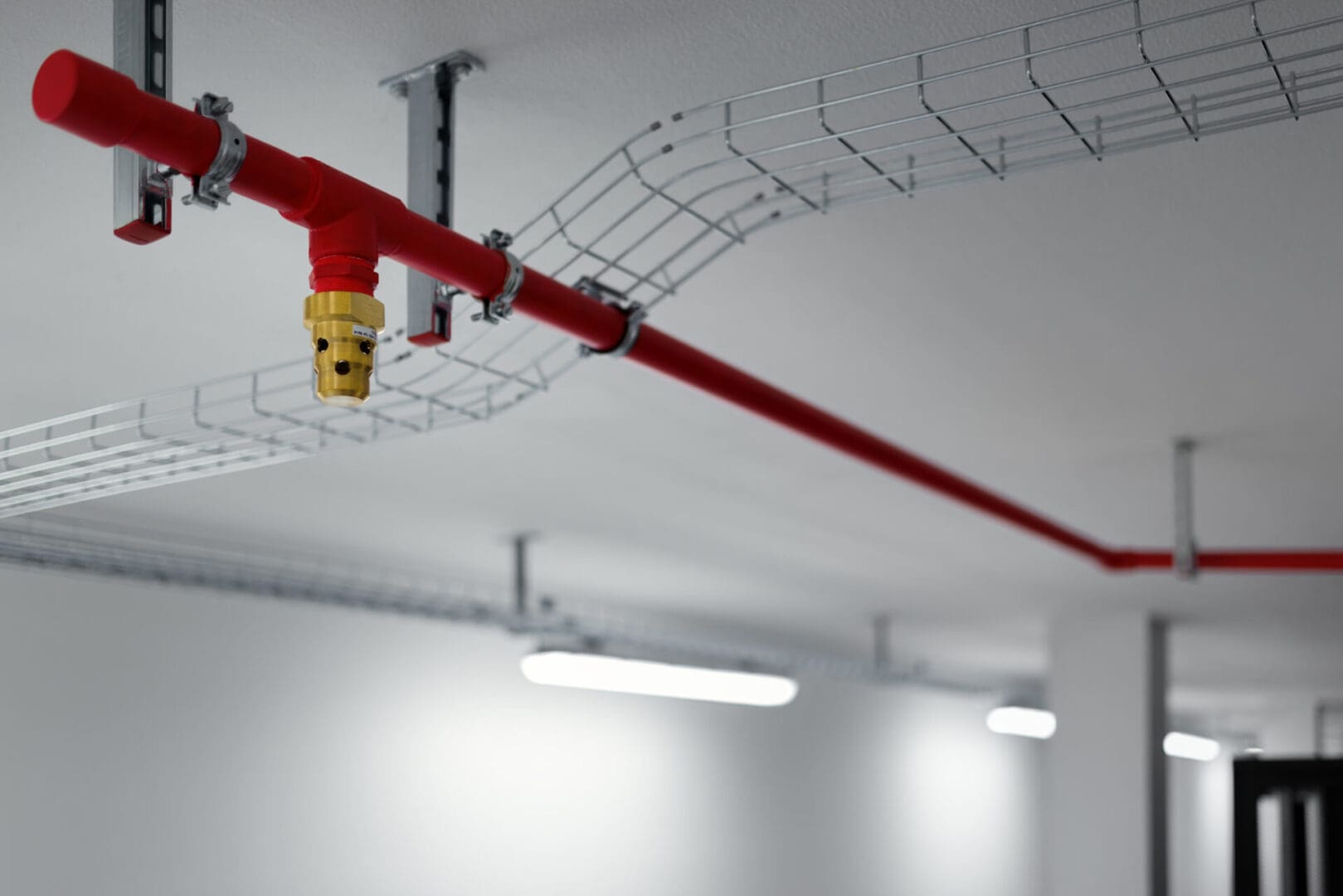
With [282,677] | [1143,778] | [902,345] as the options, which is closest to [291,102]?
[902,345]

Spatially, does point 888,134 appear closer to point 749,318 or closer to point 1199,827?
point 749,318

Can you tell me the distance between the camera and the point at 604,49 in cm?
229

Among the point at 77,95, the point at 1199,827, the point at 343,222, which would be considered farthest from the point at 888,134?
the point at 1199,827

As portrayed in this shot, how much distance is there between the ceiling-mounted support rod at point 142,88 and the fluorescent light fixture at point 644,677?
16.8ft

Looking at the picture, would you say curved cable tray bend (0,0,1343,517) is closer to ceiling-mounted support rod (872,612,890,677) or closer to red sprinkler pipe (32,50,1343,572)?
red sprinkler pipe (32,50,1343,572)

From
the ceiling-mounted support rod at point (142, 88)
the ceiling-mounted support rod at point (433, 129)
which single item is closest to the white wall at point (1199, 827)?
the ceiling-mounted support rod at point (433, 129)

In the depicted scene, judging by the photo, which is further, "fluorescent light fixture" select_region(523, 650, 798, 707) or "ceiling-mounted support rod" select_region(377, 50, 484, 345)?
"fluorescent light fixture" select_region(523, 650, 798, 707)

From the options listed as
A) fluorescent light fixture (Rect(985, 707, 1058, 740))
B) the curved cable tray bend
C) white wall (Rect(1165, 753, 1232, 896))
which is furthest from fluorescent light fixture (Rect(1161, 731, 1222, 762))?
the curved cable tray bend

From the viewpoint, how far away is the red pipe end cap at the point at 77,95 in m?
1.48

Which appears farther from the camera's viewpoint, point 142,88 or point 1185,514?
point 1185,514

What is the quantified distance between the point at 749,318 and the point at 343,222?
5.86 feet

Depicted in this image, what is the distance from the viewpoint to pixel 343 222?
1.80 m

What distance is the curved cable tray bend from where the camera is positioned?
188 cm

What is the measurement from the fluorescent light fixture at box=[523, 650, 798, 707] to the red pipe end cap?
5349 mm
